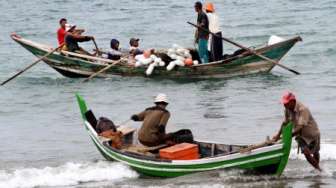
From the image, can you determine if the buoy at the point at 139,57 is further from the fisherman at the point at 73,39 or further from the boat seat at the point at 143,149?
the boat seat at the point at 143,149

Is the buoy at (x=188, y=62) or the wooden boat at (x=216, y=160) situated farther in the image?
the buoy at (x=188, y=62)

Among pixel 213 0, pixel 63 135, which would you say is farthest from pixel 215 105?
pixel 213 0

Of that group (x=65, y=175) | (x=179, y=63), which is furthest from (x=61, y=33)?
(x=65, y=175)

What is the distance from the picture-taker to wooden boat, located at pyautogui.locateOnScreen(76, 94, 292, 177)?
11.5 meters

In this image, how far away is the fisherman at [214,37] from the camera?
20.2 meters

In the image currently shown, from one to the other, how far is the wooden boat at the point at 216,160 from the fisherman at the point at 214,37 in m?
7.52

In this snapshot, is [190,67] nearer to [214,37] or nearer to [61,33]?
[214,37]

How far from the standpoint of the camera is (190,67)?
67.9ft

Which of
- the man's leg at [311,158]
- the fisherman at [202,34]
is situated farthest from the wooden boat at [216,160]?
the fisherman at [202,34]

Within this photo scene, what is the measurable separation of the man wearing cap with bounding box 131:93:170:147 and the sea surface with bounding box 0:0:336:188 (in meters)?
0.61

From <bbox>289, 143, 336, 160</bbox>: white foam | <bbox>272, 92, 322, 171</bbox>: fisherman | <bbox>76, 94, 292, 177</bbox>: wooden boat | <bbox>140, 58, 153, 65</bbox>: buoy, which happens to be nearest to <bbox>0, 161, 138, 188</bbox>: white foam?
<bbox>76, 94, 292, 177</bbox>: wooden boat

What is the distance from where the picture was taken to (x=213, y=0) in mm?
39406

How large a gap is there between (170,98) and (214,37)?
1840mm

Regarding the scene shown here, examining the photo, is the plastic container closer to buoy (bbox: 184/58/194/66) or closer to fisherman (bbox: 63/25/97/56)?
buoy (bbox: 184/58/194/66)
